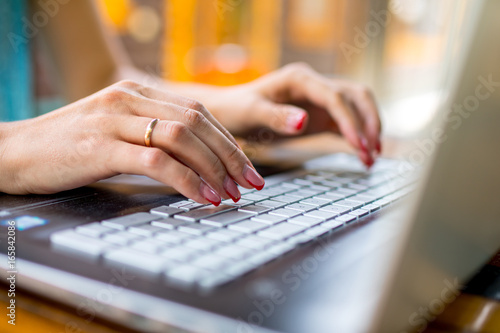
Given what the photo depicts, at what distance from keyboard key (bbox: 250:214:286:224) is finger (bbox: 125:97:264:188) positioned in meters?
0.09

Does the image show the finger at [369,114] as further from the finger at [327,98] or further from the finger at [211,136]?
the finger at [211,136]

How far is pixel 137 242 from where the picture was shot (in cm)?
34

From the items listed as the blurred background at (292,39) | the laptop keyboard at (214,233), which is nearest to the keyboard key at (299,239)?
the laptop keyboard at (214,233)

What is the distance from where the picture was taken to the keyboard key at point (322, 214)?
440mm

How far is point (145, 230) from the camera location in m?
0.37

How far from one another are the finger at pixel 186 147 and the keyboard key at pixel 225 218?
55 mm

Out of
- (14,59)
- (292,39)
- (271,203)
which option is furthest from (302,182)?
(292,39)

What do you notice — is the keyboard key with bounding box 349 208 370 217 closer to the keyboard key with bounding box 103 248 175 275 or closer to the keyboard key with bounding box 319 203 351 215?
the keyboard key with bounding box 319 203 351 215

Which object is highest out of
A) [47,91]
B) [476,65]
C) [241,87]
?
[476,65]

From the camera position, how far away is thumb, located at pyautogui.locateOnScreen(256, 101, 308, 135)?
76cm

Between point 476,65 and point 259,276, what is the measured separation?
0.65ft

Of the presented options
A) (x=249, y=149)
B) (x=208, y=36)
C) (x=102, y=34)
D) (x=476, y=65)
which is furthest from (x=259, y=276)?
(x=208, y=36)

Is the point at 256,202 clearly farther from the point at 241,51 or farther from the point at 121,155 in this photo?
the point at 241,51

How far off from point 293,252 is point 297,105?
0.60m
